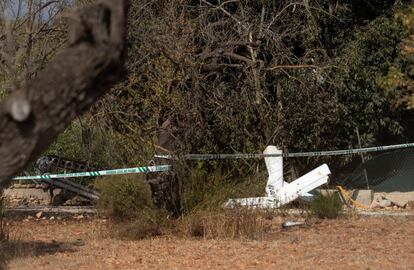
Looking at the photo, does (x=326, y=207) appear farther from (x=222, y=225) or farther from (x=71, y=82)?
(x=71, y=82)

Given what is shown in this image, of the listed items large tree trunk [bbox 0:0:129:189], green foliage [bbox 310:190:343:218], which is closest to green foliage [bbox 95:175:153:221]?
green foliage [bbox 310:190:343:218]

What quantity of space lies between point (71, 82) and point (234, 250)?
21.4 ft

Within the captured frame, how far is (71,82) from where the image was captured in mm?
3473

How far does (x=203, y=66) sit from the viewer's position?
1250cm

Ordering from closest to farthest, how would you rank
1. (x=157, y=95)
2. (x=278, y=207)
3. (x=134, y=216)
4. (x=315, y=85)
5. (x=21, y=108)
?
(x=21, y=108), (x=134, y=216), (x=157, y=95), (x=278, y=207), (x=315, y=85)

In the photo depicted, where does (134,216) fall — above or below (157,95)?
below

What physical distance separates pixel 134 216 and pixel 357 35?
7.52m

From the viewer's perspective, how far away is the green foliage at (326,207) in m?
12.7

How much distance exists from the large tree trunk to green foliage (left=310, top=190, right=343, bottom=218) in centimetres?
955

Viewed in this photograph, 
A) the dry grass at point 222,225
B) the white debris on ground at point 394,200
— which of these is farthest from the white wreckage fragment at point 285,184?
the dry grass at point 222,225

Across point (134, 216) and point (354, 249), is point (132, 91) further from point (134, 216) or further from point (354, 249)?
point (354, 249)

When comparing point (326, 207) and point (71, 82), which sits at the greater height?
point (71, 82)

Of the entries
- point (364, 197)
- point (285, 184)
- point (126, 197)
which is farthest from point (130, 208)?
point (364, 197)

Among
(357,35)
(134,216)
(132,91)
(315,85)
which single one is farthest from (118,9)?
(357,35)
